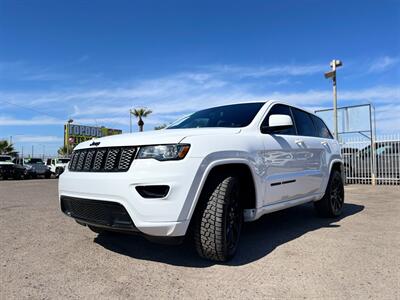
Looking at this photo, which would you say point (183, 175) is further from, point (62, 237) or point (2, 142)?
point (2, 142)

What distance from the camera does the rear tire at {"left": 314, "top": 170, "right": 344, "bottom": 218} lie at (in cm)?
573

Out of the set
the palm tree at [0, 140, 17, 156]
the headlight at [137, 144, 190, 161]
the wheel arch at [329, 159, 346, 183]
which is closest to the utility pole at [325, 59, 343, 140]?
the wheel arch at [329, 159, 346, 183]

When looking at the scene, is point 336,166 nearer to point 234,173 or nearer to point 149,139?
point 234,173

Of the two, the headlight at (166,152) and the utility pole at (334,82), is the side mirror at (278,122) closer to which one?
the headlight at (166,152)

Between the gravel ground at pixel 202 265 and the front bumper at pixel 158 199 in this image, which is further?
the front bumper at pixel 158 199

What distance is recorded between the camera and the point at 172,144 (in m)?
3.09

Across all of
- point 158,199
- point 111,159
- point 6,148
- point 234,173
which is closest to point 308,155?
point 234,173

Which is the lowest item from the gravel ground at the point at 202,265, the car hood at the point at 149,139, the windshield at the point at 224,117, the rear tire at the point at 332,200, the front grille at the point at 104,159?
the gravel ground at the point at 202,265

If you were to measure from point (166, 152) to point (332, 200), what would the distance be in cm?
382

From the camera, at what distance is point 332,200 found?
5836 millimetres

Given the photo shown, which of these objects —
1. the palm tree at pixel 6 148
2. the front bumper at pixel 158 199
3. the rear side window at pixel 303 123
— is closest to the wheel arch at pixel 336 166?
the rear side window at pixel 303 123

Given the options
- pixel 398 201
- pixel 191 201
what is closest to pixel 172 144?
pixel 191 201

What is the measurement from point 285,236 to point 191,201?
2010mm

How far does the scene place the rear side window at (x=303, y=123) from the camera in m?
5.19
